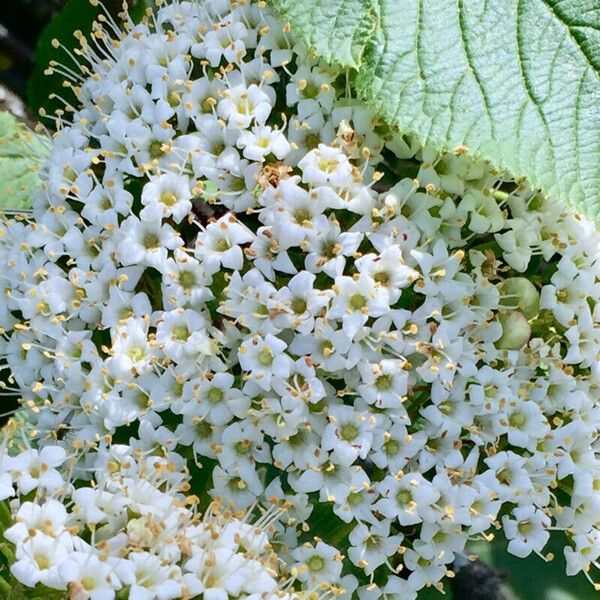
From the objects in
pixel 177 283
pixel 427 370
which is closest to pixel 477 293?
pixel 427 370

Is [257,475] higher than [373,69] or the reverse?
the reverse

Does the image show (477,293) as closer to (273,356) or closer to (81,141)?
(273,356)

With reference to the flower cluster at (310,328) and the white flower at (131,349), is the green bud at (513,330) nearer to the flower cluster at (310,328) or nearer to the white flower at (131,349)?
the flower cluster at (310,328)

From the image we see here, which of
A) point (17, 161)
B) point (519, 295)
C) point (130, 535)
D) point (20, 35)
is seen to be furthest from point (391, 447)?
point (20, 35)

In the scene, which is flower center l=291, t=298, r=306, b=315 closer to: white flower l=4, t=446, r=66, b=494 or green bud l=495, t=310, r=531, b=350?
green bud l=495, t=310, r=531, b=350

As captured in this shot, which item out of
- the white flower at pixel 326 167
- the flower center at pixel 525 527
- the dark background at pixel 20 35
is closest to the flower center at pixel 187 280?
the white flower at pixel 326 167

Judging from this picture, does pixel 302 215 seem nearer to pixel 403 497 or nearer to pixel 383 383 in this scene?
pixel 383 383

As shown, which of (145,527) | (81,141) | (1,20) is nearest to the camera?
(145,527)
